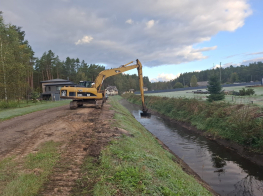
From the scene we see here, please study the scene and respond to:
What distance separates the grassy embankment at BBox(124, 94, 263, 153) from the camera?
1212 cm

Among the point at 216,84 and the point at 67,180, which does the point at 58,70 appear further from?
the point at 67,180

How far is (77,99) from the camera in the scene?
64.0 ft

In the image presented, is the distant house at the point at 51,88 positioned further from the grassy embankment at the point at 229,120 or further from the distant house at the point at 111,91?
the distant house at the point at 111,91

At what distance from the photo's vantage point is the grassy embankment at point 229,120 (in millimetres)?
12122

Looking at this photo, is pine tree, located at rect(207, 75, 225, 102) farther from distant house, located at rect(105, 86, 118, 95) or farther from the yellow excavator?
distant house, located at rect(105, 86, 118, 95)

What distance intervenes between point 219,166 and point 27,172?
932 centimetres

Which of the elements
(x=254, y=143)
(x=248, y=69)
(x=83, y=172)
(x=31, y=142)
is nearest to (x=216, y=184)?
(x=254, y=143)

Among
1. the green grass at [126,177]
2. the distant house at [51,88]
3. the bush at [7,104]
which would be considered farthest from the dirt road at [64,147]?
the distant house at [51,88]

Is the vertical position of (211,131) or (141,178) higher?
(141,178)

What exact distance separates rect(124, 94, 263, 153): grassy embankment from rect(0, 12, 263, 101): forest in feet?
35.5

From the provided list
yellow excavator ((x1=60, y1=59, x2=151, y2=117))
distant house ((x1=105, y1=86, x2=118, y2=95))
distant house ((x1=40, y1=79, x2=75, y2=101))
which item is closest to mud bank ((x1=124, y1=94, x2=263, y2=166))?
yellow excavator ((x1=60, y1=59, x2=151, y2=117))

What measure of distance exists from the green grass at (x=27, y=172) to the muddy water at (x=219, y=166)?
6.71 meters

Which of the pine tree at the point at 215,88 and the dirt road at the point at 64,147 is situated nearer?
the dirt road at the point at 64,147

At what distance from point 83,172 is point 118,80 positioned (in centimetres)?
12262
